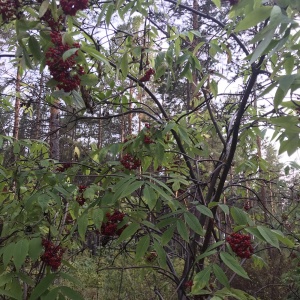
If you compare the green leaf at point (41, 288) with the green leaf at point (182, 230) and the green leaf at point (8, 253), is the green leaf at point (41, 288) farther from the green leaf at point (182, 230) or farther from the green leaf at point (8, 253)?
the green leaf at point (182, 230)

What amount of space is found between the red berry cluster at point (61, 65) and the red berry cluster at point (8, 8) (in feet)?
0.76

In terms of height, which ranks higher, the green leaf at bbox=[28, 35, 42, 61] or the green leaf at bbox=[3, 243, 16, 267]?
the green leaf at bbox=[28, 35, 42, 61]

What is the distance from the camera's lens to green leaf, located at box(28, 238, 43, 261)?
1.39m

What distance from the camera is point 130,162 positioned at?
1.96 metres

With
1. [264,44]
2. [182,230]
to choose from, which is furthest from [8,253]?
[264,44]

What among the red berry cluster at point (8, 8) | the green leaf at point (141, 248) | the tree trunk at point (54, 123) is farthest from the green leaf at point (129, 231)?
the red berry cluster at point (8, 8)

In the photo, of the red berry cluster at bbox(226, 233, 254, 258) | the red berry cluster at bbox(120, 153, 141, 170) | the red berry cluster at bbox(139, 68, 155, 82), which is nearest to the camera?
the red berry cluster at bbox(226, 233, 254, 258)

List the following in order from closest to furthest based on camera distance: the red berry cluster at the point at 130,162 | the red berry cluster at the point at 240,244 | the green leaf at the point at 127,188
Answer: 1. the green leaf at the point at 127,188
2. the red berry cluster at the point at 240,244
3. the red berry cluster at the point at 130,162

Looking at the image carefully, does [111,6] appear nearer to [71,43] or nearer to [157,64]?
[157,64]

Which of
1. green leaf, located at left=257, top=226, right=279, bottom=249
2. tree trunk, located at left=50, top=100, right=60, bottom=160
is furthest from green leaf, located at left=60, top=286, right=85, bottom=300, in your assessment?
tree trunk, located at left=50, top=100, right=60, bottom=160

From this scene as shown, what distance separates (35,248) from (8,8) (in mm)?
1085

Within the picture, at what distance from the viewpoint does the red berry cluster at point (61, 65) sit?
1.41 m

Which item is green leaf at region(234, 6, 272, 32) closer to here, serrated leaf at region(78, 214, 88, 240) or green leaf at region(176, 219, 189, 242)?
green leaf at region(176, 219, 189, 242)

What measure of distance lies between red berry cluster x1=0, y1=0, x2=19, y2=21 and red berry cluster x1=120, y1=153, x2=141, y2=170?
3.03 feet
